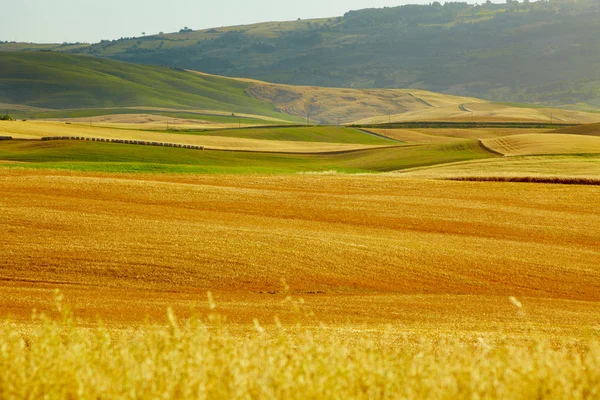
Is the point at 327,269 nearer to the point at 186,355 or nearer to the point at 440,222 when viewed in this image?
the point at 440,222

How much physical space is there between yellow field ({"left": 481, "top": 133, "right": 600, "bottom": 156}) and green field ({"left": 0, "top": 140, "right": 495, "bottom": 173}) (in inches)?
75.4

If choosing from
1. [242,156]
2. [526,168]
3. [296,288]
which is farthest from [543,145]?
[296,288]

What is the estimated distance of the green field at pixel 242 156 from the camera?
60125 millimetres

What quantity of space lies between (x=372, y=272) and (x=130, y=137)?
6618 centimetres

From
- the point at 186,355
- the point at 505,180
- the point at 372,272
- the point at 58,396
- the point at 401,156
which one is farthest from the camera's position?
the point at 401,156

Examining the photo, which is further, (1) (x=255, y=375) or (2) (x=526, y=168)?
(2) (x=526, y=168)

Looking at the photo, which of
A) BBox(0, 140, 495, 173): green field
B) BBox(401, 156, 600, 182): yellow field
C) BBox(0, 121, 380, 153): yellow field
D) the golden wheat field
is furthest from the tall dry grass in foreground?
BBox(0, 121, 380, 153): yellow field

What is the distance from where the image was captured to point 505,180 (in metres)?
41.0

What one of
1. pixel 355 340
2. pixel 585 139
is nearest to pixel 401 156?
pixel 585 139

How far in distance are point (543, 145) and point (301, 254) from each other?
4724cm

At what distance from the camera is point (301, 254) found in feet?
76.5

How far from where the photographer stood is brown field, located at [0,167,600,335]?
1866 cm

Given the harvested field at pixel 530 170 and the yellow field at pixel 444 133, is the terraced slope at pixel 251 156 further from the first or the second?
the yellow field at pixel 444 133

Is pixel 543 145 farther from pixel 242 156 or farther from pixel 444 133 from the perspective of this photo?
pixel 444 133
